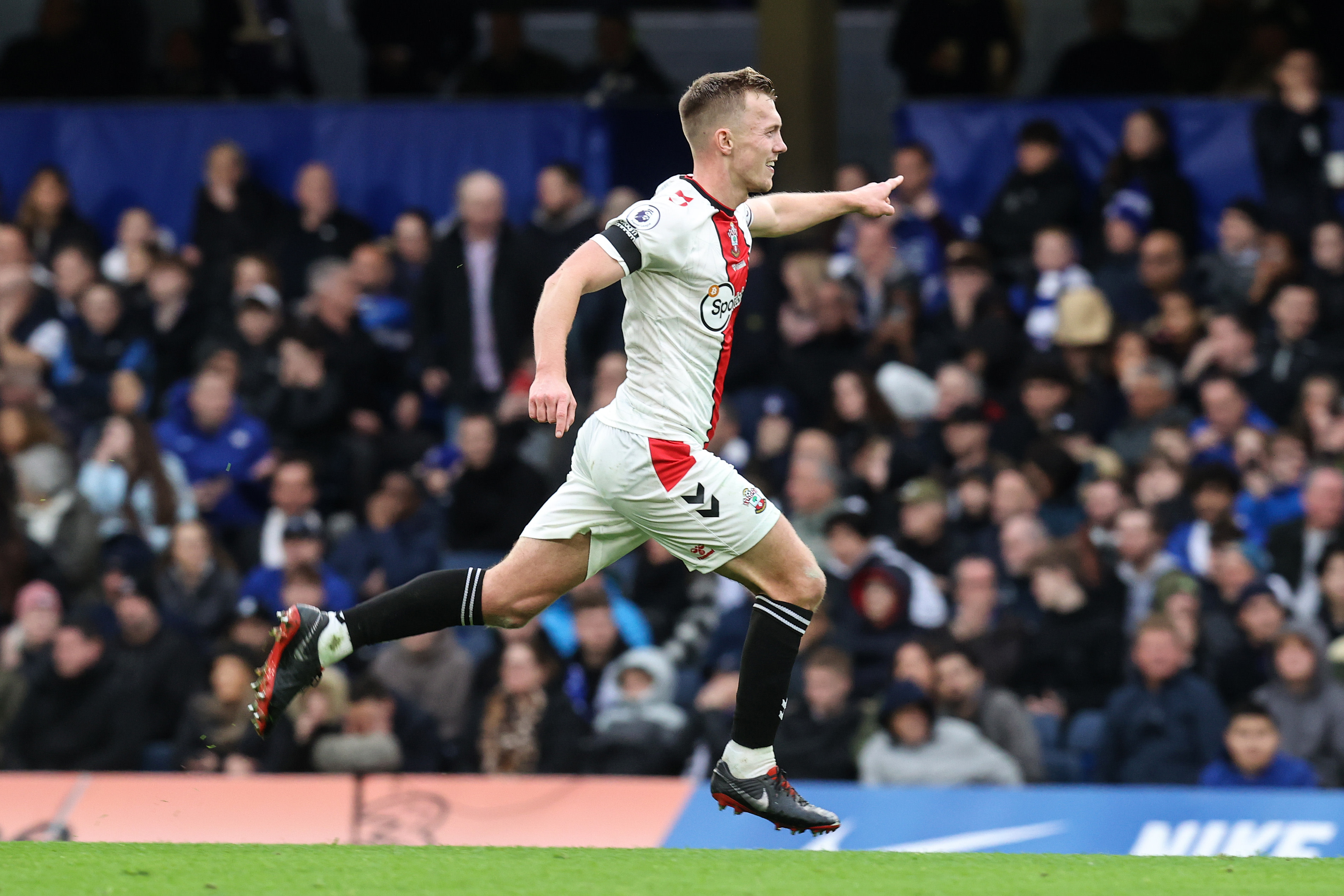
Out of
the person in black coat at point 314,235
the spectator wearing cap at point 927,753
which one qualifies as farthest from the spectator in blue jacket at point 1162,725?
the person in black coat at point 314,235

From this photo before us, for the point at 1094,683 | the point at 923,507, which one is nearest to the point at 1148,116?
the point at 923,507

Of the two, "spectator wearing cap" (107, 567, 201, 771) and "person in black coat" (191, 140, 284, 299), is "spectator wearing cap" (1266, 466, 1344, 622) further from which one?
"person in black coat" (191, 140, 284, 299)

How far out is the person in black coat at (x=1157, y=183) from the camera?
11156 mm

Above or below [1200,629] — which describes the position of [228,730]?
below

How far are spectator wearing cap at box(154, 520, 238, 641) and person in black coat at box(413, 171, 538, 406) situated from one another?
1814 mm

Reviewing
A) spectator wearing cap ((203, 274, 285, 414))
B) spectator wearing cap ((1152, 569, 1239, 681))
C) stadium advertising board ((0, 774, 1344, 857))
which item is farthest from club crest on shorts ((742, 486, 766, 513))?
spectator wearing cap ((203, 274, 285, 414))

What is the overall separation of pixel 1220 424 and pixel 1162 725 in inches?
78.8

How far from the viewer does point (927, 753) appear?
27.8 ft

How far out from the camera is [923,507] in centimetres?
958

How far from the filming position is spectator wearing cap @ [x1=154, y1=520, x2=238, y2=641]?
983 centimetres

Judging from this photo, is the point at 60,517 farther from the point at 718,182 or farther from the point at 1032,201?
the point at 718,182

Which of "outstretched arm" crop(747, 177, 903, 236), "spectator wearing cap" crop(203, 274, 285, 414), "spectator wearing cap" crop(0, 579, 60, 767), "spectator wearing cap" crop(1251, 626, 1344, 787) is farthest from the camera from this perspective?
"spectator wearing cap" crop(203, 274, 285, 414)

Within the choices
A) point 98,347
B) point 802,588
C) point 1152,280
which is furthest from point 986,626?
point 98,347

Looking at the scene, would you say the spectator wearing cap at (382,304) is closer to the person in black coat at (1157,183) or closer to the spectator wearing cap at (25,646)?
the spectator wearing cap at (25,646)
